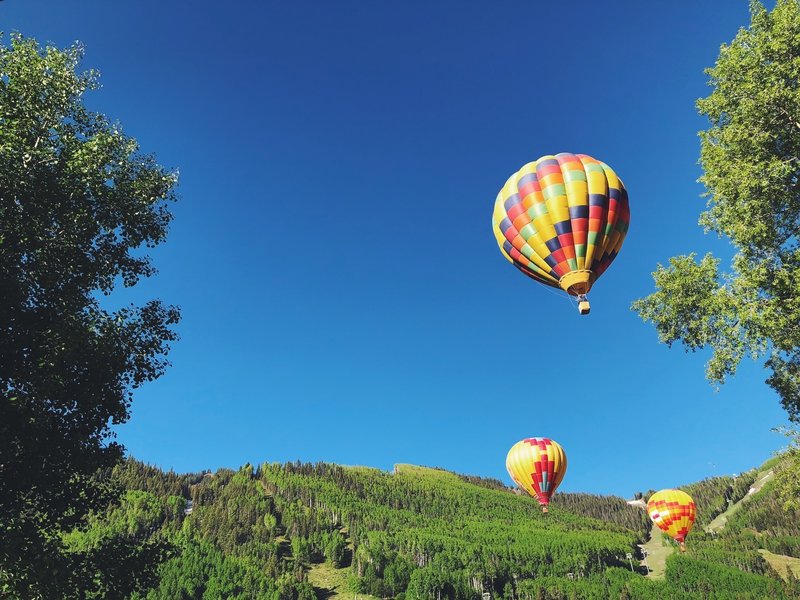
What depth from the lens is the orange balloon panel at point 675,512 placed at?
248ft

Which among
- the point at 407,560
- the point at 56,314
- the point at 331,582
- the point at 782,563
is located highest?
the point at 407,560

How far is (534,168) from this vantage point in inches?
1133

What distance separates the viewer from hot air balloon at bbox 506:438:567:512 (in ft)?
178

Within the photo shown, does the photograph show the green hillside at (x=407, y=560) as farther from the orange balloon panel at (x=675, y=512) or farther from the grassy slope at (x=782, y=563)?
the orange balloon panel at (x=675, y=512)

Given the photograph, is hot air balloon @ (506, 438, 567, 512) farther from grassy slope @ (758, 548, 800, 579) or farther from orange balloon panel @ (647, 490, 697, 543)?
grassy slope @ (758, 548, 800, 579)

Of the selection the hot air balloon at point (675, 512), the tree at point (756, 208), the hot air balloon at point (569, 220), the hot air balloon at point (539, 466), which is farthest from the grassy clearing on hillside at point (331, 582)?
the tree at point (756, 208)

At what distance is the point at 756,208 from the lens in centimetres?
1883

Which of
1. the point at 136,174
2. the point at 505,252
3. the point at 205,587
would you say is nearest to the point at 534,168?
the point at 505,252

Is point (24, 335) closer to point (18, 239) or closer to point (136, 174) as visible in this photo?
point (18, 239)

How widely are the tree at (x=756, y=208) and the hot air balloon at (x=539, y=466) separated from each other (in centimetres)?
3599

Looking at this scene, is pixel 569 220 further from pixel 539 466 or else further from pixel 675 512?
pixel 675 512

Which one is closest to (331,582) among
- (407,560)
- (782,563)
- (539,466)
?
(407,560)

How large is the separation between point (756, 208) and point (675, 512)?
72723mm

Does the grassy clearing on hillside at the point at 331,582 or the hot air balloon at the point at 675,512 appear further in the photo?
the grassy clearing on hillside at the point at 331,582
